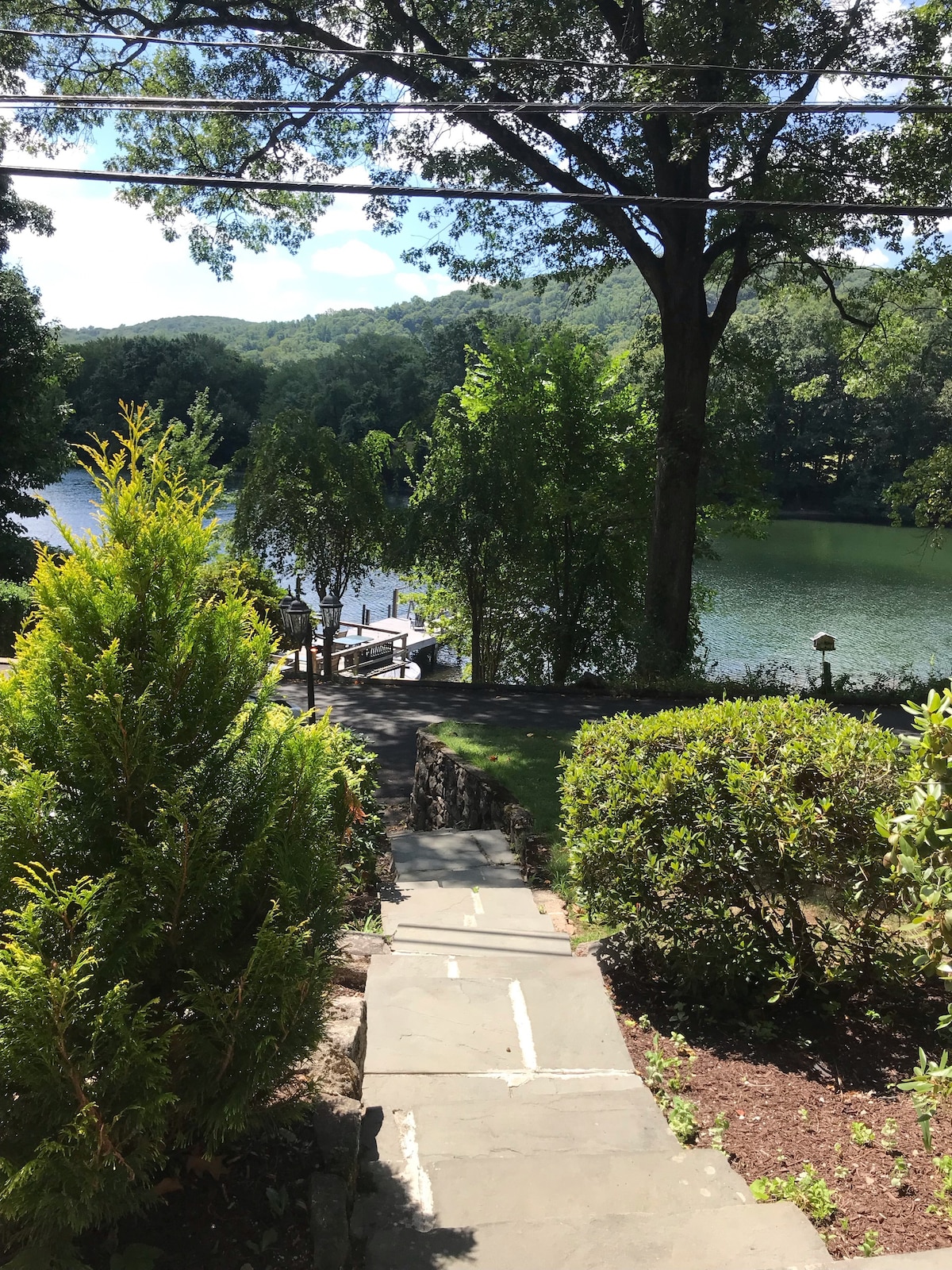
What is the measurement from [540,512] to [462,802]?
999 centimetres

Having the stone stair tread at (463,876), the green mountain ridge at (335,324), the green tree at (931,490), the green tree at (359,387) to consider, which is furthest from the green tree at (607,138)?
the green mountain ridge at (335,324)

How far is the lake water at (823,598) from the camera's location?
76.2ft

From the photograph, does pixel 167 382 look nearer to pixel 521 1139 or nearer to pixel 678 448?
pixel 678 448

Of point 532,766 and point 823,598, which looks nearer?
point 532,766

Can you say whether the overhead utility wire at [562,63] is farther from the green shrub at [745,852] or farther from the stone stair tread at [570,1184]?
the stone stair tread at [570,1184]

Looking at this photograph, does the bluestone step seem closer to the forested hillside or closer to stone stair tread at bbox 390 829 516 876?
stone stair tread at bbox 390 829 516 876

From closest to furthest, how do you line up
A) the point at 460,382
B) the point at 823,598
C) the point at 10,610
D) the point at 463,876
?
the point at 463,876
the point at 10,610
the point at 823,598
the point at 460,382

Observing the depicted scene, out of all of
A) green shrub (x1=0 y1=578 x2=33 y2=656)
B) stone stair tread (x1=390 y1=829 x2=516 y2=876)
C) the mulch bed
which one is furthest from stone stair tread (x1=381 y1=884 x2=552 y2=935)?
green shrub (x1=0 y1=578 x2=33 y2=656)

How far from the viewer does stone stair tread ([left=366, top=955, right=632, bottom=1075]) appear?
3.62 meters

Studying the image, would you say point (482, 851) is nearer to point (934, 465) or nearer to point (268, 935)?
point (268, 935)

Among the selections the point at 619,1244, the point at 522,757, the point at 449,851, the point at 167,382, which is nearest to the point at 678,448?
the point at 522,757

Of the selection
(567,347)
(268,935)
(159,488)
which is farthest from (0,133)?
(268,935)

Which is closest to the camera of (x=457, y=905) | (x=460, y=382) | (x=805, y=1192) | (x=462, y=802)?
(x=805, y=1192)

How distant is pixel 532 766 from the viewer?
8.97 m
